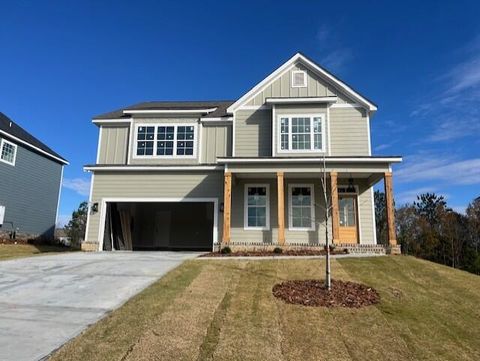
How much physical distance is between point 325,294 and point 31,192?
1957 cm

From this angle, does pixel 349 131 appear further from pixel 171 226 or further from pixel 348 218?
pixel 171 226

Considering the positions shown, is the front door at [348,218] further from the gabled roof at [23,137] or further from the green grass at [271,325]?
the gabled roof at [23,137]

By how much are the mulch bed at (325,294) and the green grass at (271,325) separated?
231 millimetres

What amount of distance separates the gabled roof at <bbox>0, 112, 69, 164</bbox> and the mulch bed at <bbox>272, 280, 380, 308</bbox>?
17.7 metres

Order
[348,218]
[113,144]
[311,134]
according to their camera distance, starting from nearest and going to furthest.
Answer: [348,218], [311,134], [113,144]

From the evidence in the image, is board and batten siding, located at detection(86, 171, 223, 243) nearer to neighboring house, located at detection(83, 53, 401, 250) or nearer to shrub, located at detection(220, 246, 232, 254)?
neighboring house, located at detection(83, 53, 401, 250)

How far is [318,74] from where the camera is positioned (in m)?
16.6

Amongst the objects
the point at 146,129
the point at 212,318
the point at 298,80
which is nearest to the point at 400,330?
the point at 212,318

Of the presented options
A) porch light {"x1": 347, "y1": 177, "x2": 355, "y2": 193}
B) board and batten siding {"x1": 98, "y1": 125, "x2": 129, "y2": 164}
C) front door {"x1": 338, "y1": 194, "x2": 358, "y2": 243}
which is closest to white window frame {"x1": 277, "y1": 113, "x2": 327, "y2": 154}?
porch light {"x1": 347, "y1": 177, "x2": 355, "y2": 193}

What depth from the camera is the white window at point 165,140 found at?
56.0ft

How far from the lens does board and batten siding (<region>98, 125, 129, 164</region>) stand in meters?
17.4

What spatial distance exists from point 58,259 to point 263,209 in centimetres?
774

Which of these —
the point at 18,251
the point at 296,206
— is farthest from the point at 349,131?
the point at 18,251

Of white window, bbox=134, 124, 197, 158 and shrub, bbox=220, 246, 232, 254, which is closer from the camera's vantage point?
shrub, bbox=220, 246, 232, 254
